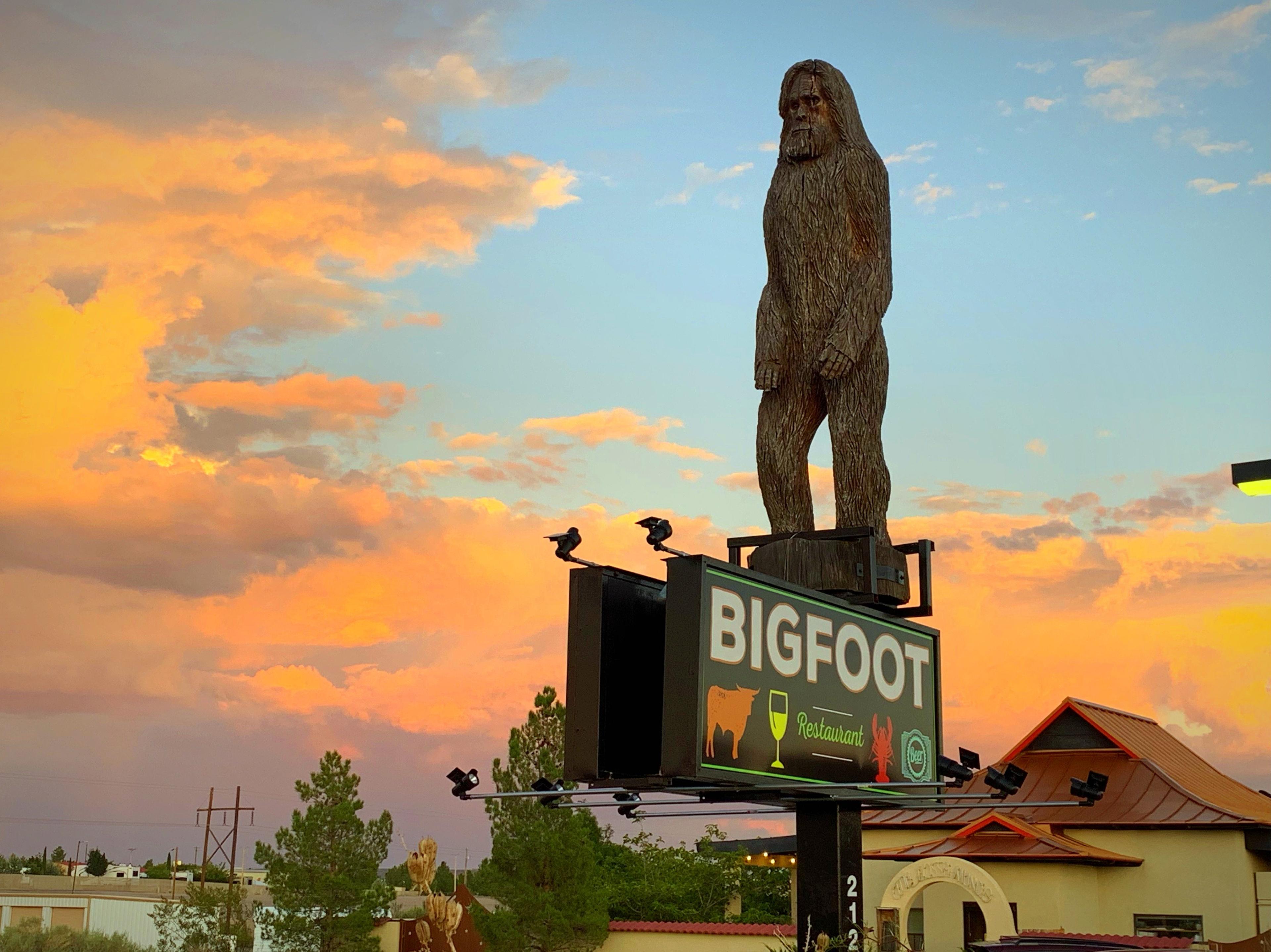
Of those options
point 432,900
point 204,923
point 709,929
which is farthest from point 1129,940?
point 204,923

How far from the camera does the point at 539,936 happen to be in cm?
2956

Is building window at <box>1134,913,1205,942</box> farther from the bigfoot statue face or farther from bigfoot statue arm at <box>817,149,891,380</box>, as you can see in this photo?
the bigfoot statue face

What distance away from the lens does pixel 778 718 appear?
9734 millimetres

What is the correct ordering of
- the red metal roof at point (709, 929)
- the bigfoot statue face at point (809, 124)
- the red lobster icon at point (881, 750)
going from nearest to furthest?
the red lobster icon at point (881, 750) → the bigfoot statue face at point (809, 124) → the red metal roof at point (709, 929)

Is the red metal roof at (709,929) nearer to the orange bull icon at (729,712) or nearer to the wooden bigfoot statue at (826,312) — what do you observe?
the wooden bigfoot statue at (826,312)

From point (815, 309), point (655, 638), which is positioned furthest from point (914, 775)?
point (815, 309)

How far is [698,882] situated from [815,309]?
104ft

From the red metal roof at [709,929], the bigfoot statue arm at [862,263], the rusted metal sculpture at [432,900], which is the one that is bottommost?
the red metal roof at [709,929]

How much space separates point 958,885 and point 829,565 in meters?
13.6

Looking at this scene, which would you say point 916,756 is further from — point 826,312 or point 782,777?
point 826,312

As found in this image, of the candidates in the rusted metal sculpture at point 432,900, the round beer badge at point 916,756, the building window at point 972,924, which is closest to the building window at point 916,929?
the building window at point 972,924

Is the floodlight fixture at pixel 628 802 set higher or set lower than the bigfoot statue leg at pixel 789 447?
lower

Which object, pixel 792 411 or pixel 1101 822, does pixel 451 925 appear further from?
pixel 1101 822

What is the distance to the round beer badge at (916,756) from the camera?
11125 millimetres
